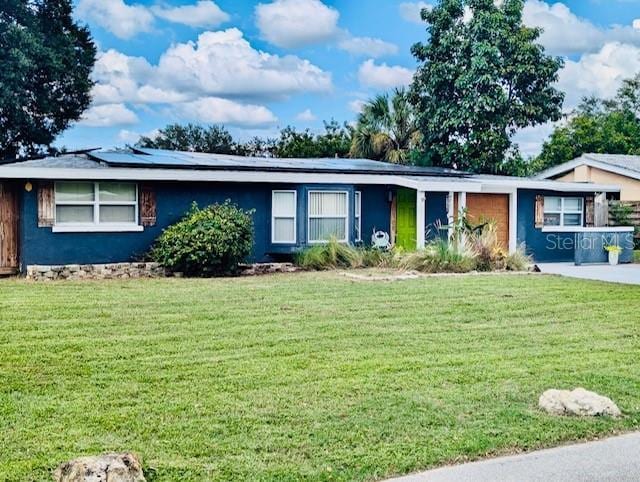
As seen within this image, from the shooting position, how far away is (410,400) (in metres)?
6.65

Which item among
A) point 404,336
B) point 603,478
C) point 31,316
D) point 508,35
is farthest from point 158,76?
point 603,478

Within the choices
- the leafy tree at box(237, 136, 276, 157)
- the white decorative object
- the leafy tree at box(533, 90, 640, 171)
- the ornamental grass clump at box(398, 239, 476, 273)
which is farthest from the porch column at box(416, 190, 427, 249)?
the leafy tree at box(237, 136, 276, 157)

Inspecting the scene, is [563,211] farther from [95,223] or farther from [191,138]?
[191,138]

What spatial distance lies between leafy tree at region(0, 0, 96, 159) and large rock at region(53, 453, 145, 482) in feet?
78.5

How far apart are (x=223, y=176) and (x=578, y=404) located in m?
12.7

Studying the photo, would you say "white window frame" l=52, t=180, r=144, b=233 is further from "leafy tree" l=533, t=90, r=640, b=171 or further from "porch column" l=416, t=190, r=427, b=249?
"leafy tree" l=533, t=90, r=640, b=171

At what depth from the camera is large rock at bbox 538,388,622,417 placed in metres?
6.33

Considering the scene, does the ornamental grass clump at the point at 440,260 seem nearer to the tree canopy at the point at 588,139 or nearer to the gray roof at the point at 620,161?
the gray roof at the point at 620,161

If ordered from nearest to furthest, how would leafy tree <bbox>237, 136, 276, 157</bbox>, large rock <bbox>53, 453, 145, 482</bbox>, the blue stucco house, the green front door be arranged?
large rock <bbox>53, 453, 145, 482</bbox> < the blue stucco house < the green front door < leafy tree <bbox>237, 136, 276, 157</bbox>

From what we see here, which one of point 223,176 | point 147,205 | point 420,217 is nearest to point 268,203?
point 223,176

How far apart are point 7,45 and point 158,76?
6383 mm

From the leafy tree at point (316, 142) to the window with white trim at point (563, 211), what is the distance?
1504 centimetres

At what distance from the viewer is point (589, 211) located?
2338 cm

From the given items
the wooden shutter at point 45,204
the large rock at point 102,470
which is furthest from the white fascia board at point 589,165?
the large rock at point 102,470
